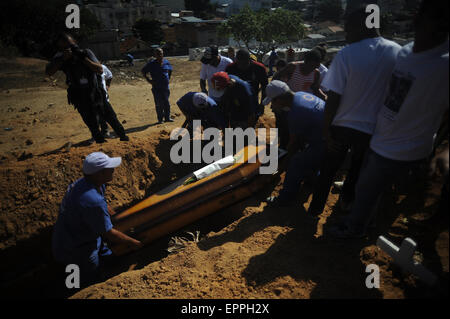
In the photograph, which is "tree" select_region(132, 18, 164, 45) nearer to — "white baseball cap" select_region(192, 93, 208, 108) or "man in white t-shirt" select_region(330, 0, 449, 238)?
"white baseball cap" select_region(192, 93, 208, 108)

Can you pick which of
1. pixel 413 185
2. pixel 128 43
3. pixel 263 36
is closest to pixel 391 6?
pixel 263 36

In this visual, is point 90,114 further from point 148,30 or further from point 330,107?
point 148,30

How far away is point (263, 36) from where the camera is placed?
3012 cm

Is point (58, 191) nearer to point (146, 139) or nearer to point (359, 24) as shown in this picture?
point (146, 139)

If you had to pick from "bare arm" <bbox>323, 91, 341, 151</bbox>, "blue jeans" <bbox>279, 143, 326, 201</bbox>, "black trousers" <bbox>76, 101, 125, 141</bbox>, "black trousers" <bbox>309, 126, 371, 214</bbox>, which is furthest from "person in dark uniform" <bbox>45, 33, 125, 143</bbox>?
"black trousers" <bbox>309, 126, 371, 214</bbox>

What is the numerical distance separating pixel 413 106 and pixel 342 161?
0.96 m

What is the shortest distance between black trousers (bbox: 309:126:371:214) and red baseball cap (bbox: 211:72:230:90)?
2162 millimetres

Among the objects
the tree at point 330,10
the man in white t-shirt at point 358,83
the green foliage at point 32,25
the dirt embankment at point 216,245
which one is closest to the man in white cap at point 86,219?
the dirt embankment at point 216,245

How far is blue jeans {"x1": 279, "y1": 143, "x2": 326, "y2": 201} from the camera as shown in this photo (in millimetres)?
3047

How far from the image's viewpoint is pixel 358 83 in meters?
2.11

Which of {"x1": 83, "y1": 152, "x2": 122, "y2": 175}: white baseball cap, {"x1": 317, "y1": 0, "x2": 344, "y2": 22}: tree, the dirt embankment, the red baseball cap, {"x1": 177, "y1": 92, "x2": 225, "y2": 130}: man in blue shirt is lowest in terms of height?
the dirt embankment

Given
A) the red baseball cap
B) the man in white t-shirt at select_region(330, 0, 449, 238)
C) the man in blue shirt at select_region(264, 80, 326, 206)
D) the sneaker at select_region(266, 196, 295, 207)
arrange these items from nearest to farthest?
the man in white t-shirt at select_region(330, 0, 449, 238)
the man in blue shirt at select_region(264, 80, 326, 206)
the sneaker at select_region(266, 196, 295, 207)
the red baseball cap

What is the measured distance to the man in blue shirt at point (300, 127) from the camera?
2.86 metres

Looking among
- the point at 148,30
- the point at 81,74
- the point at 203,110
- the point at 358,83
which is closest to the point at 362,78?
the point at 358,83
